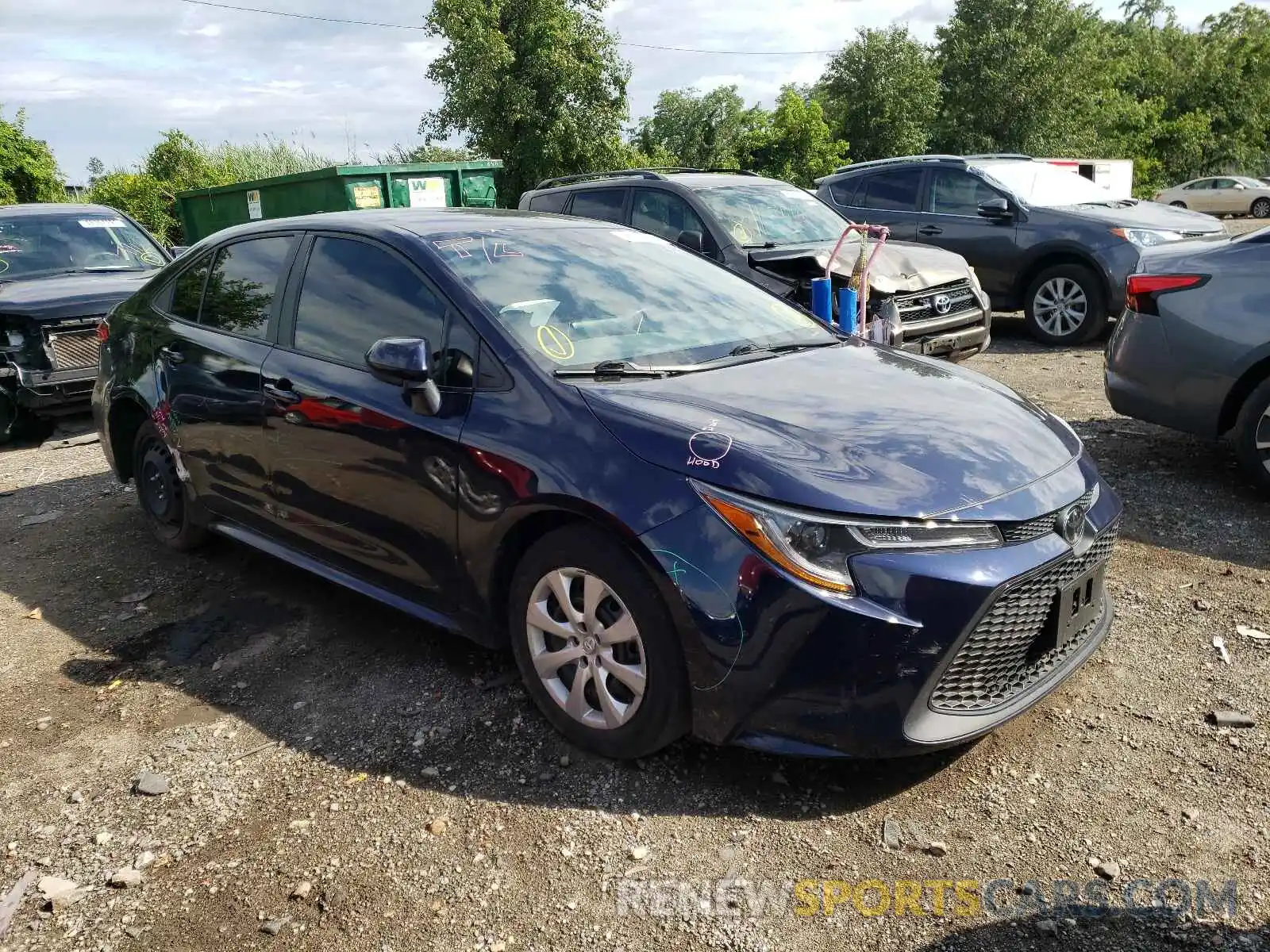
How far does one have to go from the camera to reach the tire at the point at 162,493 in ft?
16.4

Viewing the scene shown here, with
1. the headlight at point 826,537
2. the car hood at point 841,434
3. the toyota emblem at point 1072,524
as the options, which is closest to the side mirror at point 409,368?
the car hood at point 841,434

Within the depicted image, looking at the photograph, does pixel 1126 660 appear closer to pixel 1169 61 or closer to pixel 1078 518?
pixel 1078 518

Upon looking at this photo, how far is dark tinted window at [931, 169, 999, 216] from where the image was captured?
1041 cm

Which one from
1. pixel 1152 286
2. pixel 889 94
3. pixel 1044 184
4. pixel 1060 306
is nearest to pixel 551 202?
pixel 1060 306

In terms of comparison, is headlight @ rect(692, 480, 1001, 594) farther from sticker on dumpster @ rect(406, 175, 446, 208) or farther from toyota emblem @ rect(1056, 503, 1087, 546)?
sticker on dumpster @ rect(406, 175, 446, 208)

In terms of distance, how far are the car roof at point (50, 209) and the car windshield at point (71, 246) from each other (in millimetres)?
24

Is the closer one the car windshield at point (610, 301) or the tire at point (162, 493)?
the car windshield at point (610, 301)

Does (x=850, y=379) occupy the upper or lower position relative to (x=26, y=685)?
upper

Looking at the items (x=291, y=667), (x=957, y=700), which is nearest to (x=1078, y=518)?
(x=957, y=700)

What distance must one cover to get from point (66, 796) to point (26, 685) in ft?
3.32

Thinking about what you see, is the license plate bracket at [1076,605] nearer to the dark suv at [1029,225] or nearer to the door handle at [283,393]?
the door handle at [283,393]

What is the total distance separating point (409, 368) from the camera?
10.8 feet

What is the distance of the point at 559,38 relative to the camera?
23.4m

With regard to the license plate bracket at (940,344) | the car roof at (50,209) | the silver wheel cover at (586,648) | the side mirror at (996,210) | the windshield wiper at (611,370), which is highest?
the car roof at (50,209)
